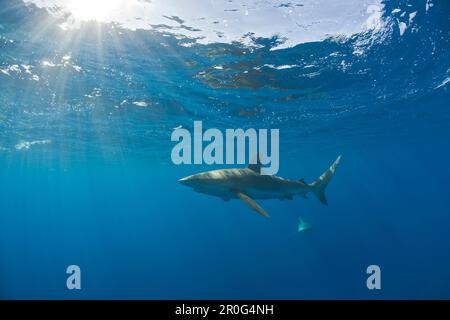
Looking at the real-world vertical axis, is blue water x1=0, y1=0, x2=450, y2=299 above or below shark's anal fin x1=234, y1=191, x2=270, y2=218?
above

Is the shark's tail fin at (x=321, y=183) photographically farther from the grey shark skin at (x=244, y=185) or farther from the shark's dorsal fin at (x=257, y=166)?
the shark's dorsal fin at (x=257, y=166)

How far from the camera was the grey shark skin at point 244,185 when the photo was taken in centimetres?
847

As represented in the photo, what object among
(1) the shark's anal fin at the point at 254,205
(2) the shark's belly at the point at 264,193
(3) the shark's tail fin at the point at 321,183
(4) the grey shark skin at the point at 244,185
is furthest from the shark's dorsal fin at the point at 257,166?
(3) the shark's tail fin at the point at 321,183

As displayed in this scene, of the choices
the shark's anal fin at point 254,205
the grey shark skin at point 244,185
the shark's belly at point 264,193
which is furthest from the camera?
the shark's belly at point 264,193

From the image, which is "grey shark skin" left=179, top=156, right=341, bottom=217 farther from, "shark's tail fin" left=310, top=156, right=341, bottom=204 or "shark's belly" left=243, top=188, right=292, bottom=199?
"shark's tail fin" left=310, top=156, right=341, bottom=204

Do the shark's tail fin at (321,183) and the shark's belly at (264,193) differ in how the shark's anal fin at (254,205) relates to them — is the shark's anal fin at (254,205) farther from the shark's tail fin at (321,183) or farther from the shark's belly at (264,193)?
the shark's tail fin at (321,183)

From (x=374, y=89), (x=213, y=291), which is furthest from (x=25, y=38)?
(x=213, y=291)

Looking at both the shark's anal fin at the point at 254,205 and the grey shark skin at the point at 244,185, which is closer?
the shark's anal fin at the point at 254,205

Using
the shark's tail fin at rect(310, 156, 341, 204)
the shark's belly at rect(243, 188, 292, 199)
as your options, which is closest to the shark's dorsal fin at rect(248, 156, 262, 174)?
the shark's belly at rect(243, 188, 292, 199)

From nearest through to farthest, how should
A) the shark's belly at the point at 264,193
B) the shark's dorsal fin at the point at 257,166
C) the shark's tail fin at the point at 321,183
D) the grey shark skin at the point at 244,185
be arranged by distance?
the grey shark skin at the point at 244,185 < the shark's belly at the point at 264,193 < the shark's dorsal fin at the point at 257,166 < the shark's tail fin at the point at 321,183

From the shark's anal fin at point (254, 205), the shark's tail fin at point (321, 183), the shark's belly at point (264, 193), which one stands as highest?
the shark's tail fin at point (321, 183)

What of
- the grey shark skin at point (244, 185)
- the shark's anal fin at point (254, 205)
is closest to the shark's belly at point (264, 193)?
the grey shark skin at point (244, 185)

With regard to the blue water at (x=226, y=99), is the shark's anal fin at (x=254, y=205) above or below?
below

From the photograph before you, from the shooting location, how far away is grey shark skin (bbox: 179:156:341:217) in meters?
8.47
